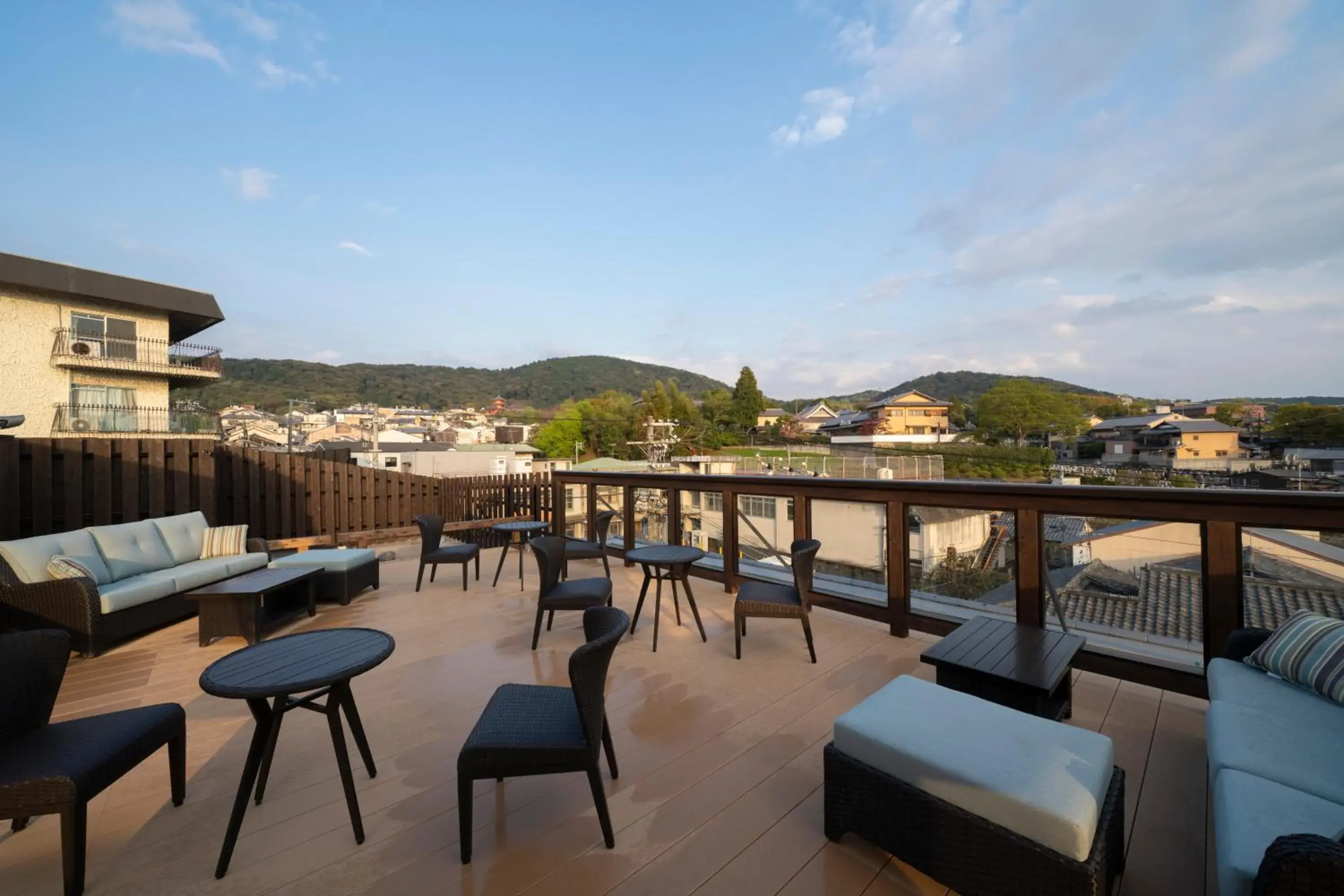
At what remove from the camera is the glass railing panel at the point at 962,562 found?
3107 mm

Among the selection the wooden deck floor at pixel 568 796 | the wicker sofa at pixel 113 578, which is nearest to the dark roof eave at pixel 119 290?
the wicker sofa at pixel 113 578

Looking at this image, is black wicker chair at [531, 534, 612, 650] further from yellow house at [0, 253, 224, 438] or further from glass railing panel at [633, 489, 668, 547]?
A: yellow house at [0, 253, 224, 438]

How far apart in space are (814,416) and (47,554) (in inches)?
2415

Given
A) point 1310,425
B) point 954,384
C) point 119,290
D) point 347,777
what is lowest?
point 347,777

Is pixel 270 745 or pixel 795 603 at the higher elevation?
pixel 795 603

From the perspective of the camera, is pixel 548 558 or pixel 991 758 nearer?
pixel 991 758

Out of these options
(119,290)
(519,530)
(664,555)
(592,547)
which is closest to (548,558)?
(664,555)

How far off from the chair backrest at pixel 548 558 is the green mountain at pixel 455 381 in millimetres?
53632

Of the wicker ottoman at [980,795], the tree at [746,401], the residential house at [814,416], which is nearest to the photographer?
the wicker ottoman at [980,795]

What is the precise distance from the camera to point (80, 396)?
55.4 feet

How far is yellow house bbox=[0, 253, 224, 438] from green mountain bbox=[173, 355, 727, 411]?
104ft

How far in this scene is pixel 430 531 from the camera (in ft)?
16.1

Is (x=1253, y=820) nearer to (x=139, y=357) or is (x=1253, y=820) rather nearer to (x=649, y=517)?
(x=649, y=517)

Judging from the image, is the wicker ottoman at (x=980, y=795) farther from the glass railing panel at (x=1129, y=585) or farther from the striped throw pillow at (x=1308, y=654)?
the glass railing panel at (x=1129, y=585)
